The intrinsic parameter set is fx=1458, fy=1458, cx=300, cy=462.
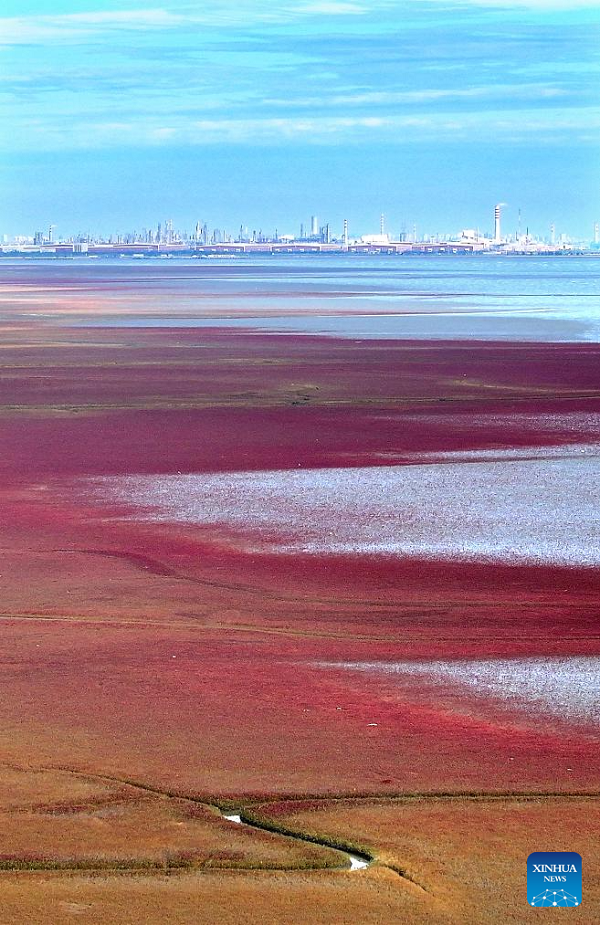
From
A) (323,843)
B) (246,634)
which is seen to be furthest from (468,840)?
(246,634)

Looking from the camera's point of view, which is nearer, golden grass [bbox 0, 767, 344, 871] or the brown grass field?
the brown grass field

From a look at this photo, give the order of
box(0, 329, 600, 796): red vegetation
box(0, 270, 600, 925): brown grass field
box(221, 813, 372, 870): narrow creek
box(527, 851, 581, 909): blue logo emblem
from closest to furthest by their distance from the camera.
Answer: box(527, 851, 581, 909): blue logo emblem
box(0, 270, 600, 925): brown grass field
box(221, 813, 372, 870): narrow creek
box(0, 329, 600, 796): red vegetation

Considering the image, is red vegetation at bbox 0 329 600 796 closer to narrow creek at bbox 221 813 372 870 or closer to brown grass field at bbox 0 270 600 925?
brown grass field at bbox 0 270 600 925

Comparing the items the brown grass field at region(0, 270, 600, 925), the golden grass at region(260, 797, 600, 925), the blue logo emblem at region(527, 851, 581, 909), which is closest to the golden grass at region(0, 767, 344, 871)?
the brown grass field at region(0, 270, 600, 925)

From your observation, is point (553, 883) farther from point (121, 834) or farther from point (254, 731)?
point (254, 731)

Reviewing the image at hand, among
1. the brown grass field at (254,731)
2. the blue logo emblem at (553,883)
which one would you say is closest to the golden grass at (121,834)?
the brown grass field at (254,731)

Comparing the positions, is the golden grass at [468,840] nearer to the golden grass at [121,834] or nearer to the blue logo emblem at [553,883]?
the blue logo emblem at [553,883]
